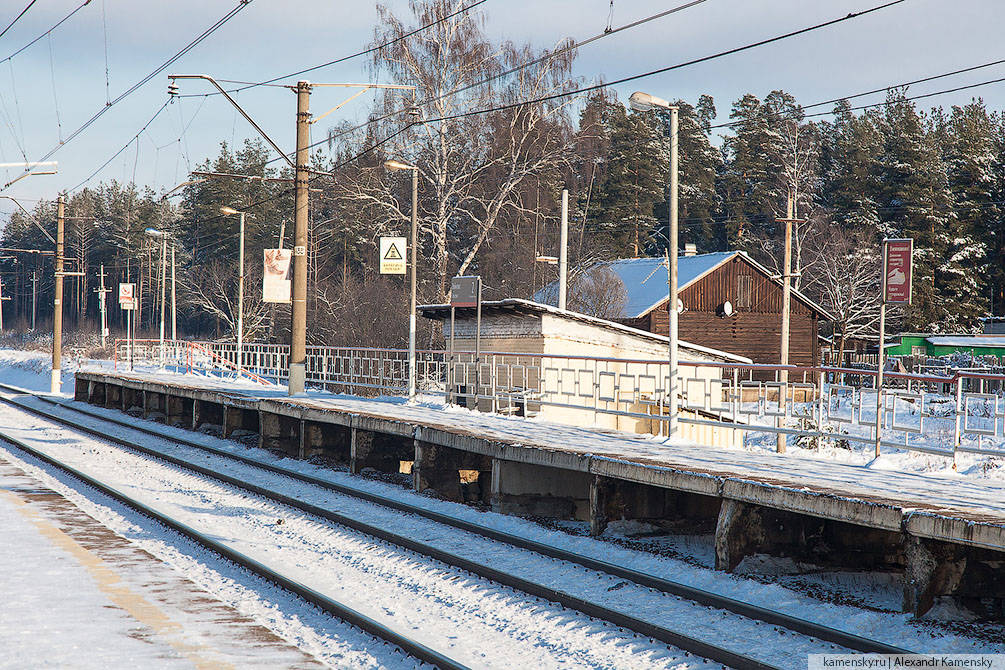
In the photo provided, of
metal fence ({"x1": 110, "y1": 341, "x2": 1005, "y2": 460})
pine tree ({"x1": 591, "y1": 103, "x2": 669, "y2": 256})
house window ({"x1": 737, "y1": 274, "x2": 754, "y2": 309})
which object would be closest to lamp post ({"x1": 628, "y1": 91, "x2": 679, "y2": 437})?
metal fence ({"x1": 110, "y1": 341, "x2": 1005, "y2": 460})

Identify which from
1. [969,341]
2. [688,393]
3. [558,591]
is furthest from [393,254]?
Result: [969,341]

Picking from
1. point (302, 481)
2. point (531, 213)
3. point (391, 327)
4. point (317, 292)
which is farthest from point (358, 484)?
point (317, 292)

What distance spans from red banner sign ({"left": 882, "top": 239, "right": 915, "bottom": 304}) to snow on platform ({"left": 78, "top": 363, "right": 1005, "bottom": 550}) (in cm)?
223

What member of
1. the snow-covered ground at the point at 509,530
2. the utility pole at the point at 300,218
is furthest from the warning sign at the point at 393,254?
the snow-covered ground at the point at 509,530

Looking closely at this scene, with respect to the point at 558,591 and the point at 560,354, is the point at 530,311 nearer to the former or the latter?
the point at 560,354

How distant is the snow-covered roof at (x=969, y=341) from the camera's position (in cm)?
6194

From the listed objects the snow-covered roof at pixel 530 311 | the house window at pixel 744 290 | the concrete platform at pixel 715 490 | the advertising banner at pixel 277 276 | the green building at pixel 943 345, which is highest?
the house window at pixel 744 290

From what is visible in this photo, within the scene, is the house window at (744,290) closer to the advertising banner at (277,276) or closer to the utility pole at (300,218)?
the advertising banner at (277,276)

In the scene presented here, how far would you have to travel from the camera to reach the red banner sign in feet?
41.2

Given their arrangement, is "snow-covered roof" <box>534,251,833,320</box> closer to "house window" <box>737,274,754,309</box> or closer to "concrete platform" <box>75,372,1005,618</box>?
"house window" <box>737,274,754,309</box>

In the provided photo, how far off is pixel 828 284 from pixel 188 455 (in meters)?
54.8

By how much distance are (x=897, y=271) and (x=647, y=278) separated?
3914 centimetres

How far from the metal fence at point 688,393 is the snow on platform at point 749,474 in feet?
2.31

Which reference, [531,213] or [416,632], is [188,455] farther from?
[531,213]
